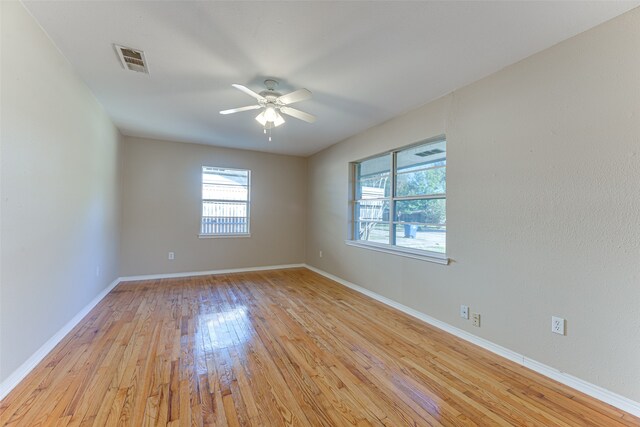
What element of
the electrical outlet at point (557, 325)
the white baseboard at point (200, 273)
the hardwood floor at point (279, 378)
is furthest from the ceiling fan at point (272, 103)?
the white baseboard at point (200, 273)

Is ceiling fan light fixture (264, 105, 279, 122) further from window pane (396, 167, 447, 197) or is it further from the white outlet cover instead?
the white outlet cover

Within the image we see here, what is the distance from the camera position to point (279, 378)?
6.31 feet

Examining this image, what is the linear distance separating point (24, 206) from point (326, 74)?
2.55m

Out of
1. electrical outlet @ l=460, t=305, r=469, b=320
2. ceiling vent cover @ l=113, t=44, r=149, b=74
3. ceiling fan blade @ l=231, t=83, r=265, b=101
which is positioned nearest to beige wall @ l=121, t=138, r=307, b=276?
ceiling vent cover @ l=113, t=44, r=149, b=74

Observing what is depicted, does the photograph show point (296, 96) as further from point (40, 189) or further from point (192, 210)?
point (192, 210)

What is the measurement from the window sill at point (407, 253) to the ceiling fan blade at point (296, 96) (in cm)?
212

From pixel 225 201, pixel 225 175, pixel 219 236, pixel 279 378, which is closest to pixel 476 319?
pixel 279 378

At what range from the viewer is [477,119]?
2574 mm

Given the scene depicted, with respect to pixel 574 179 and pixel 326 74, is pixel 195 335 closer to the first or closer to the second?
pixel 326 74

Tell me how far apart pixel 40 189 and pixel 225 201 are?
3.34 metres

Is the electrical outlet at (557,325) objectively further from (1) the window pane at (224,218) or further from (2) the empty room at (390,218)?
(1) the window pane at (224,218)

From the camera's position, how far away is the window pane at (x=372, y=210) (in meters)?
3.93

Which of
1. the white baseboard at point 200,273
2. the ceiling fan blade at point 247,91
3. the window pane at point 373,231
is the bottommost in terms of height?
the white baseboard at point 200,273

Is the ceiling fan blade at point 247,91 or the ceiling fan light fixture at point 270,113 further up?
the ceiling fan blade at point 247,91
